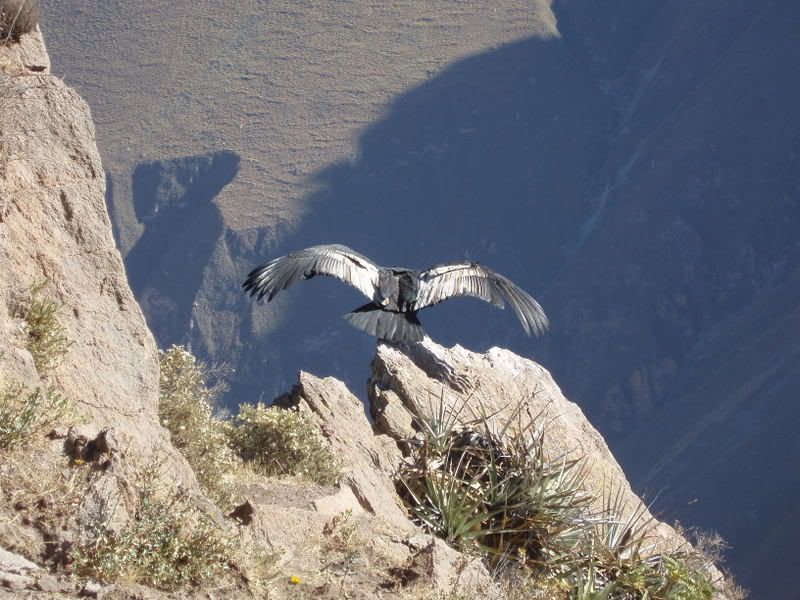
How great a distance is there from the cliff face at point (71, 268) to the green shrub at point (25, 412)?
0.18 metres

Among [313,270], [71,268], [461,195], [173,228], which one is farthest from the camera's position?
[461,195]

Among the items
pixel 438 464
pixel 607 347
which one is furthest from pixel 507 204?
pixel 438 464

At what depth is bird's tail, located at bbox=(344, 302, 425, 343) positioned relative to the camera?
10844 mm

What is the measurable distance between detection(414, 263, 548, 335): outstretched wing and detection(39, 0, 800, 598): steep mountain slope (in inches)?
2403

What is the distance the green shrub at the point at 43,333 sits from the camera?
694cm

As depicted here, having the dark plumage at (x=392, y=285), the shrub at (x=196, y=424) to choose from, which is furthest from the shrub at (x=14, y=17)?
the dark plumage at (x=392, y=285)

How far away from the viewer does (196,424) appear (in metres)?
8.42

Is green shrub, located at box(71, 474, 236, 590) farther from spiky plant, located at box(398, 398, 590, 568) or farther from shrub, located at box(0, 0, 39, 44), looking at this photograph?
shrub, located at box(0, 0, 39, 44)

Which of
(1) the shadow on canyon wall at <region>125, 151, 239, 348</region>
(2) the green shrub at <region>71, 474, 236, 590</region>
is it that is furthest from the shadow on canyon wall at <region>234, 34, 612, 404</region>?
(2) the green shrub at <region>71, 474, 236, 590</region>

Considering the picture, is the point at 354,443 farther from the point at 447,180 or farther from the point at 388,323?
the point at 447,180

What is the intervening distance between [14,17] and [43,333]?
94.8 inches

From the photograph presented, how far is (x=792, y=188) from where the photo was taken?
83.9 meters

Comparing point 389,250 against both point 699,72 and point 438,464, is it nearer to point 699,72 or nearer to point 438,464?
point 699,72

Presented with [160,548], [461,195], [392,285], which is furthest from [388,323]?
[461,195]
